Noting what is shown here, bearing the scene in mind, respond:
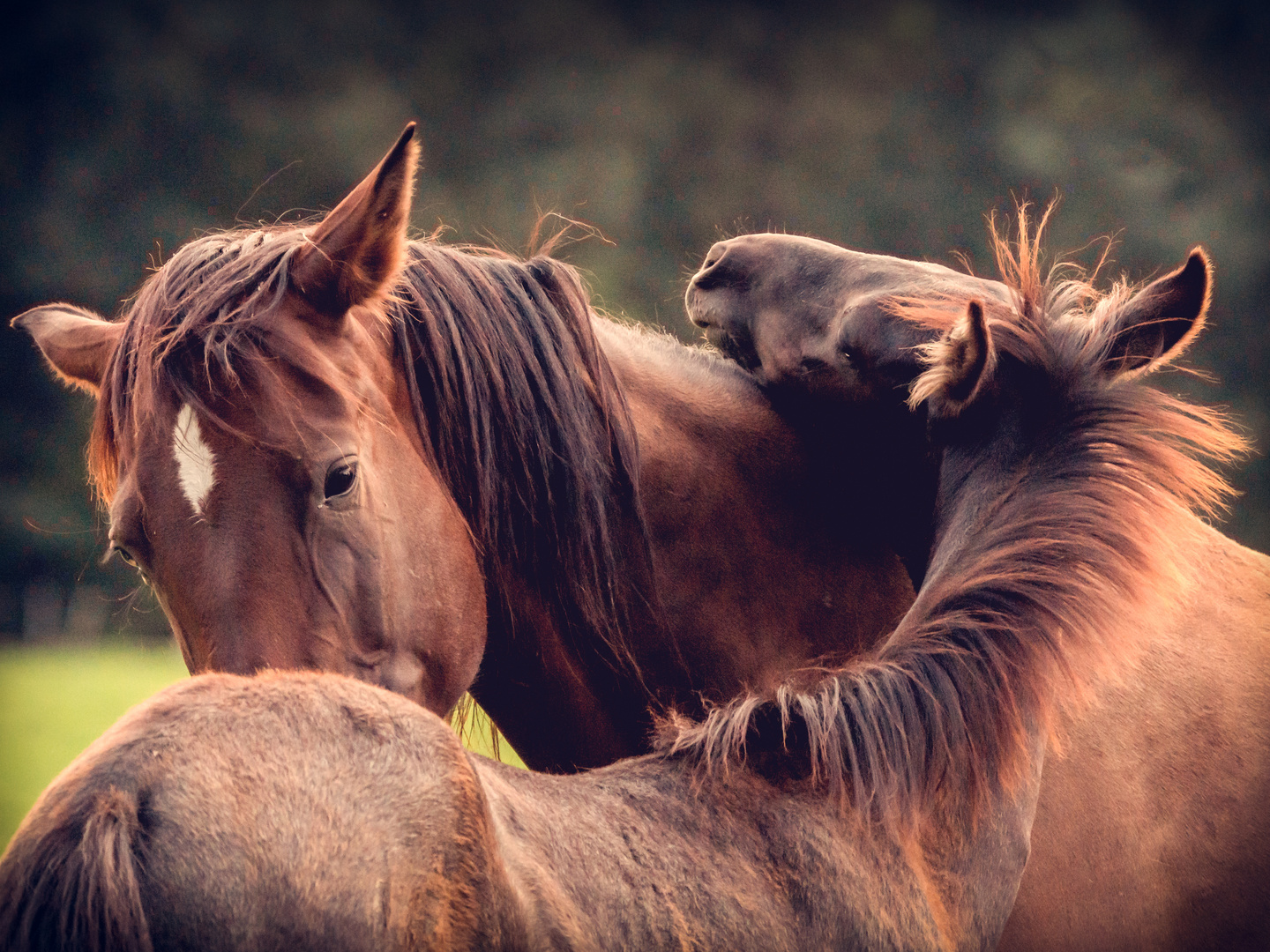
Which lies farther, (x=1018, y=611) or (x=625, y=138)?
(x=625, y=138)

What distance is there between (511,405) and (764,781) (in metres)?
0.91

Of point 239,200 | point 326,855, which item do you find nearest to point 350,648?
point 326,855

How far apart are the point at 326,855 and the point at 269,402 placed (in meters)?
0.91

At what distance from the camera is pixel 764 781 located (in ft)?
4.85

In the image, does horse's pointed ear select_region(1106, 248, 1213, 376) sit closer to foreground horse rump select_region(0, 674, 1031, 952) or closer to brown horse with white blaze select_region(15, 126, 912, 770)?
brown horse with white blaze select_region(15, 126, 912, 770)

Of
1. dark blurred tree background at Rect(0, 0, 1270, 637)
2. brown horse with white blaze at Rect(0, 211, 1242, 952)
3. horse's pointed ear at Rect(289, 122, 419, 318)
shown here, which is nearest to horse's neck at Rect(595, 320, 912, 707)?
brown horse with white blaze at Rect(0, 211, 1242, 952)

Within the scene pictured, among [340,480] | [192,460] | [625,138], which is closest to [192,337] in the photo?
[192,460]

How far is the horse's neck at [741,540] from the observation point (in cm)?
227

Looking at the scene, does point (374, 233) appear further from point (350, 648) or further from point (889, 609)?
point (889, 609)

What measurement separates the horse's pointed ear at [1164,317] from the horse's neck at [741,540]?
69cm

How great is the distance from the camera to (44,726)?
9820 mm

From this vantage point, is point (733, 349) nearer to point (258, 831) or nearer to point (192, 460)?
point (192, 460)

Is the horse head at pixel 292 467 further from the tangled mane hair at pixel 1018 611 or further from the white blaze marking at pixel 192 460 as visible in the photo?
the tangled mane hair at pixel 1018 611

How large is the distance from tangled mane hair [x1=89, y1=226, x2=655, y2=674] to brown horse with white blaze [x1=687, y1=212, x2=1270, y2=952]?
51cm
